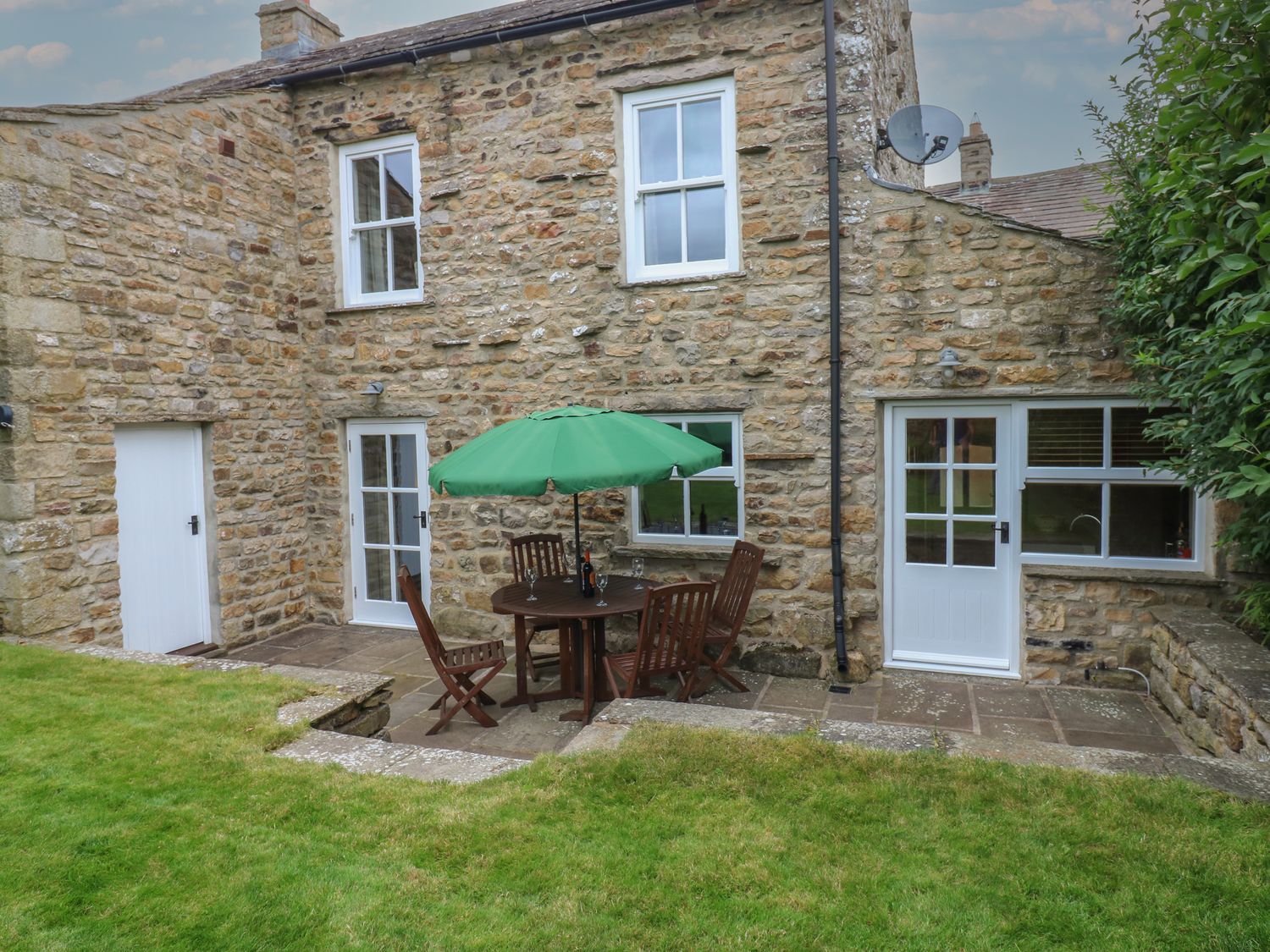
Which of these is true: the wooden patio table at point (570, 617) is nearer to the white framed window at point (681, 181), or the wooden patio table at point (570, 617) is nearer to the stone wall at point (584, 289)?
the stone wall at point (584, 289)

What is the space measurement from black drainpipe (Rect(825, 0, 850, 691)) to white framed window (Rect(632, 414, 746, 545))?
80 cm

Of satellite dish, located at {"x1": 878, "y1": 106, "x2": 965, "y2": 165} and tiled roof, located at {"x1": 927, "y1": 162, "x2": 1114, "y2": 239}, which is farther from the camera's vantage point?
tiled roof, located at {"x1": 927, "y1": 162, "x2": 1114, "y2": 239}

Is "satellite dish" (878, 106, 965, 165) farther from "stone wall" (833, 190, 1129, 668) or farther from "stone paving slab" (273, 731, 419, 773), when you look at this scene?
"stone paving slab" (273, 731, 419, 773)

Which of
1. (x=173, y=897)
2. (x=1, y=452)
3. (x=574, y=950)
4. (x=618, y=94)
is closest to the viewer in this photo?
(x=574, y=950)

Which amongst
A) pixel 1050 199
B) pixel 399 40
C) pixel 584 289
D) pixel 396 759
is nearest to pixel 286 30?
pixel 399 40

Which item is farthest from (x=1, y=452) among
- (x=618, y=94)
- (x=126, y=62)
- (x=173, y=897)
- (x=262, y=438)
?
(x=126, y=62)

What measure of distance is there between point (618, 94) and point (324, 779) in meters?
5.94

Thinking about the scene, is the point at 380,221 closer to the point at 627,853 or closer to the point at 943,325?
the point at 943,325

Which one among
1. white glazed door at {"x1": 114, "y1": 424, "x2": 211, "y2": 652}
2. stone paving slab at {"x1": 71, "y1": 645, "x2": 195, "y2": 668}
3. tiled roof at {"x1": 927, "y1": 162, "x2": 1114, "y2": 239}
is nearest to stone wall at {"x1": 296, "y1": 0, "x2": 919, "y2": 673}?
tiled roof at {"x1": 927, "y1": 162, "x2": 1114, "y2": 239}

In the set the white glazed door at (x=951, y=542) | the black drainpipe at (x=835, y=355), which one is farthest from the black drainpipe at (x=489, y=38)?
the white glazed door at (x=951, y=542)

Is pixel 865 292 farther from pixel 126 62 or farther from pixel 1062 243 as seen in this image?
pixel 126 62

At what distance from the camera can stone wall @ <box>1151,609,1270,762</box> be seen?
12.7 feet

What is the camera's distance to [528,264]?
23.5ft

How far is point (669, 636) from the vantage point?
530cm
